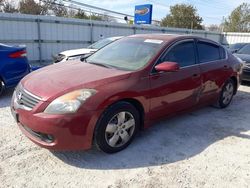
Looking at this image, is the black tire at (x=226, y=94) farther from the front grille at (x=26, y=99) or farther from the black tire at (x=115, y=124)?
the front grille at (x=26, y=99)

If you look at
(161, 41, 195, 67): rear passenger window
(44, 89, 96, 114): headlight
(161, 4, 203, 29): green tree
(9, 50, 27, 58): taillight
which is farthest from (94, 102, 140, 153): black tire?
(161, 4, 203, 29): green tree

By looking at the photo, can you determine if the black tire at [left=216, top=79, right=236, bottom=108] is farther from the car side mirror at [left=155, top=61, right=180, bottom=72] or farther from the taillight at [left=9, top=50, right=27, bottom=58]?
the taillight at [left=9, top=50, right=27, bottom=58]

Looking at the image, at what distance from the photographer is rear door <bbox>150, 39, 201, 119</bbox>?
12.4 ft

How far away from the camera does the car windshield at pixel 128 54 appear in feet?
12.4

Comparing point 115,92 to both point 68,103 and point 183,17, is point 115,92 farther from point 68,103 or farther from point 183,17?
point 183,17

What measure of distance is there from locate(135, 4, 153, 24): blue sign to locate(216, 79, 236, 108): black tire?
1461 cm

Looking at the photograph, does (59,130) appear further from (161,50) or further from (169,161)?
(161,50)

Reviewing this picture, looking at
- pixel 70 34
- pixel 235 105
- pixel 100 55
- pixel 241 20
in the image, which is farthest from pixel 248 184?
pixel 241 20

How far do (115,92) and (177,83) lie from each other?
1294mm

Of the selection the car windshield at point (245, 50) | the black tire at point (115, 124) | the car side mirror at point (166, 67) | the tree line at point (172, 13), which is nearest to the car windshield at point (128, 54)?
the car side mirror at point (166, 67)

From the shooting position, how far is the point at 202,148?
12.2 ft

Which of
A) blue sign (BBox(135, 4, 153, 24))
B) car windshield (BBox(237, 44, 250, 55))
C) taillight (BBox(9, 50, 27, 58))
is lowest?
taillight (BBox(9, 50, 27, 58))

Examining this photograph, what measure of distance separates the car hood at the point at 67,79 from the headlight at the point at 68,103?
71 millimetres

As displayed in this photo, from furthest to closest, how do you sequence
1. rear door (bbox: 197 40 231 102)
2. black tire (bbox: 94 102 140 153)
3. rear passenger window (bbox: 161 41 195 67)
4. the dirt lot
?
rear door (bbox: 197 40 231 102) → rear passenger window (bbox: 161 41 195 67) → black tire (bbox: 94 102 140 153) → the dirt lot
